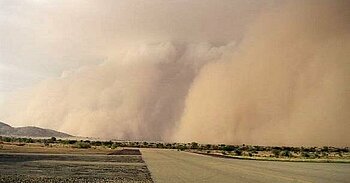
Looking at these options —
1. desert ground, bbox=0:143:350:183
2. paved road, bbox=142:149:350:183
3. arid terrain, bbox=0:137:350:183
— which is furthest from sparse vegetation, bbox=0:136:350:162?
desert ground, bbox=0:143:350:183

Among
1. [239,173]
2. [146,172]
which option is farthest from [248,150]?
[146,172]

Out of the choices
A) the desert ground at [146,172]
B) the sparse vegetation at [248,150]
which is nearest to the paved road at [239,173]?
the desert ground at [146,172]

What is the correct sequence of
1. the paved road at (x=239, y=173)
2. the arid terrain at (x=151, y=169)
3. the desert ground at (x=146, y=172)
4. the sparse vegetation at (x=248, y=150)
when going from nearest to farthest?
the desert ground at (x=146, y=172)
the arid terrain at (x=151, y=169)
the paved road at (x=239, y=173)
the sparse vegetation at (x=248, y=150)

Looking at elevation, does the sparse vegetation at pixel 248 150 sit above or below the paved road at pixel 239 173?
above

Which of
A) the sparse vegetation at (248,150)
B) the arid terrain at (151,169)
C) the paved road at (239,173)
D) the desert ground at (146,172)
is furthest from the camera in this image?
the sparse vegetation at (248,150)

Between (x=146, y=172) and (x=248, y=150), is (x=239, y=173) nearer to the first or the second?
(x=146, y=172)

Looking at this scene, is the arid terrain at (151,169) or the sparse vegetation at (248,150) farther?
the sparse vegetation at (248,150)

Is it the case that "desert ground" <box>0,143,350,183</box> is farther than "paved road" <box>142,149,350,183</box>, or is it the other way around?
"paved road" <box>142,149,350,183</box>

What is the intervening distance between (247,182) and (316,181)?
146 inches

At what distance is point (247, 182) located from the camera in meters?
16.4

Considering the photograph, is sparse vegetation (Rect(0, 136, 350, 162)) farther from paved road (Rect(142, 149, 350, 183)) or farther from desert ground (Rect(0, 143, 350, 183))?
desert ground (Rect(0, 143, 350, 183))

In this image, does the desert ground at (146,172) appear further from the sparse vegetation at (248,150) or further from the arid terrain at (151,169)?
the sparse vegetation at (248,150)

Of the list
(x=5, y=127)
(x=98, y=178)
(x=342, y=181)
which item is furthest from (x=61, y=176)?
(x=5, y=127)

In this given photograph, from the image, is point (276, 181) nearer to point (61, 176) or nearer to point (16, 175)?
point (61, 176)
